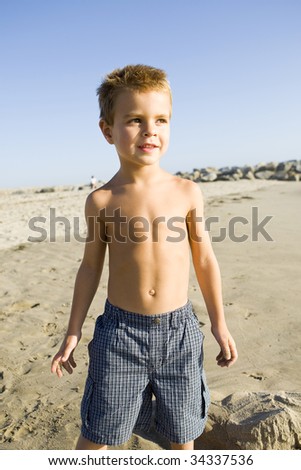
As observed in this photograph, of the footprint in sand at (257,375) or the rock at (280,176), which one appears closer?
the footprint in sand at (257,375)

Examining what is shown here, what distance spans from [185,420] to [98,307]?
2.97 metres

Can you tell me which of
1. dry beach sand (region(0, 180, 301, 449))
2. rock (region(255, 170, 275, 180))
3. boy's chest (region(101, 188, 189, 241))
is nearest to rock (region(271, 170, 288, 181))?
rock (region(255, 170, 275, 180))

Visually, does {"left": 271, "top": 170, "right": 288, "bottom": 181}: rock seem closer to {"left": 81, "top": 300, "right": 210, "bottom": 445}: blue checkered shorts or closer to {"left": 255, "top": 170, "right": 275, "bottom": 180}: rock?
{"left": 255, "top": 170, "right": 275, "bottom": 180}: rock

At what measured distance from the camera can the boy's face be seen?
1915mm

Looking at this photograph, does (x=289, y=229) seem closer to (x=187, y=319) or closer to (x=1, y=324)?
(x=1, y=324)

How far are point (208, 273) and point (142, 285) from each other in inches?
12.3

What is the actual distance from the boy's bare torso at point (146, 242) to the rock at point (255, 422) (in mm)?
899

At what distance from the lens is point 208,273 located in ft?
6.85

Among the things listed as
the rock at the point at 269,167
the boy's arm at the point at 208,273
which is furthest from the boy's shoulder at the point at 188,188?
the rock at the point at 269,167

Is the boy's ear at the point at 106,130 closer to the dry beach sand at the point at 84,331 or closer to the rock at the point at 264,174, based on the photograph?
the dry beach sand at the point at 84,331

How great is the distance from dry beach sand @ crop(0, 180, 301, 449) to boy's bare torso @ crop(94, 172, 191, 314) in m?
1.01

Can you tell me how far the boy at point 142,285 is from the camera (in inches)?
74.9
